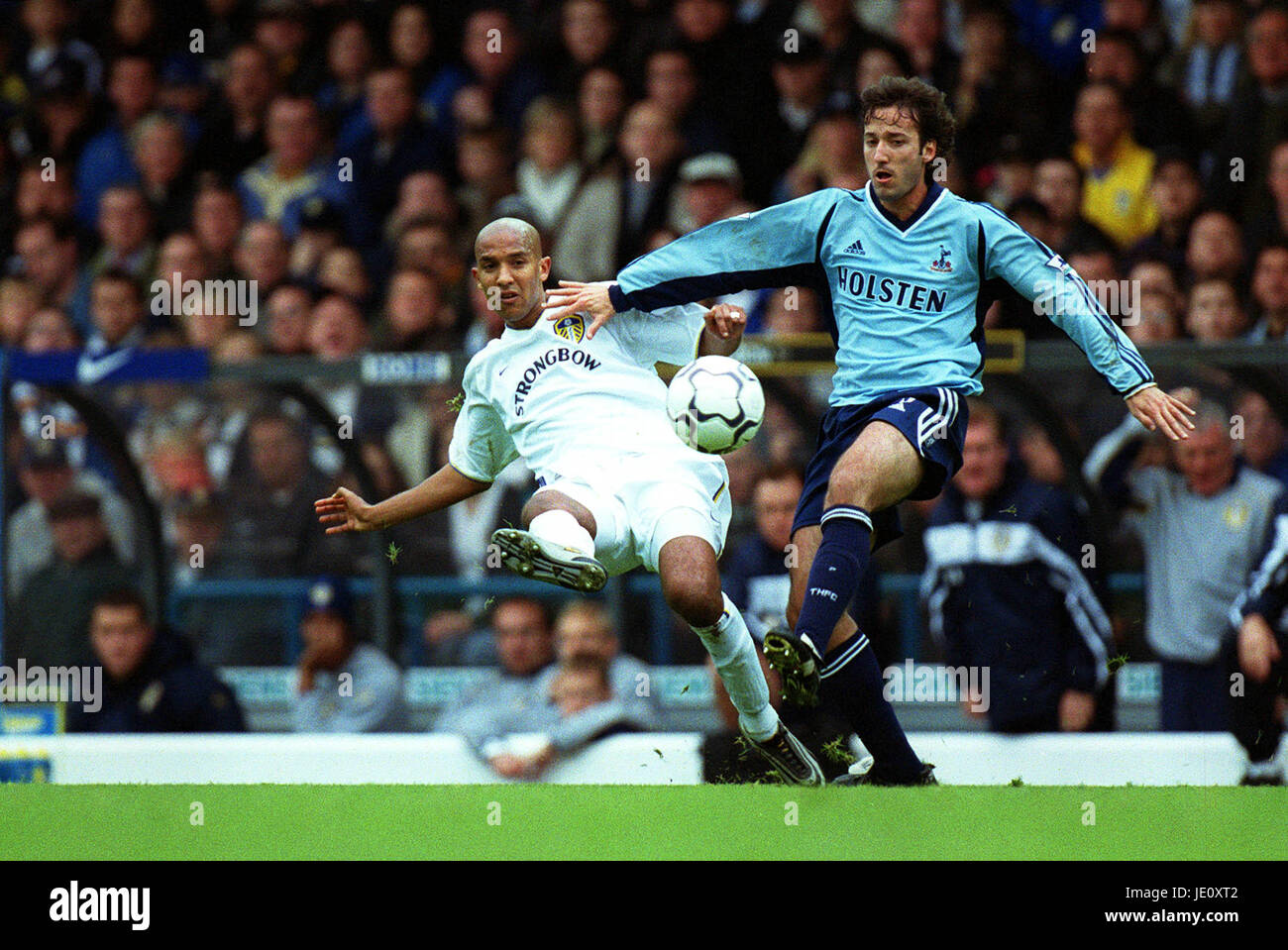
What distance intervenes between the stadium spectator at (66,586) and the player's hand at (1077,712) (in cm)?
444

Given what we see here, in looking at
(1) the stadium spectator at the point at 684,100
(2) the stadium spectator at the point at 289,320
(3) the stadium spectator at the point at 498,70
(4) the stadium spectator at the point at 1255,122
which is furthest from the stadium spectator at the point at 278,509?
(4) the stadium spectator at the point at 1255,122

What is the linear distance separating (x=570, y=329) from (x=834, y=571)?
1.28 metres

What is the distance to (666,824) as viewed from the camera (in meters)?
5.32

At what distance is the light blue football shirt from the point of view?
537cm

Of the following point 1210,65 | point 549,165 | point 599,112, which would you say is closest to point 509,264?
point 549,165

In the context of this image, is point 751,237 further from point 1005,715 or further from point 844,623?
point 1005,715

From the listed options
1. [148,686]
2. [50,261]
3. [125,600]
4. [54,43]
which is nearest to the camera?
[148,686]

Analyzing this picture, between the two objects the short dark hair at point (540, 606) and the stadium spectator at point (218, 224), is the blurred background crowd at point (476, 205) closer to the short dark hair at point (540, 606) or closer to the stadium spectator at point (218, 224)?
the stadium spectator at point (218, 224)

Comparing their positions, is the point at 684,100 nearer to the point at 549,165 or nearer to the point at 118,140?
the point at 549,165

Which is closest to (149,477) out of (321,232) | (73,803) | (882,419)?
(321,232)

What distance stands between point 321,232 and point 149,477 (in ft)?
6.33

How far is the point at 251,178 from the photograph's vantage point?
35.7ft

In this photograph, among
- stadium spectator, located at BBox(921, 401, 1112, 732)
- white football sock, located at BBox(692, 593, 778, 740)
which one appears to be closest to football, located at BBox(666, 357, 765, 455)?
white football sock, located at BBox(692, 593, 778, 740)

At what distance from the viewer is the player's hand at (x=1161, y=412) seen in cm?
521
